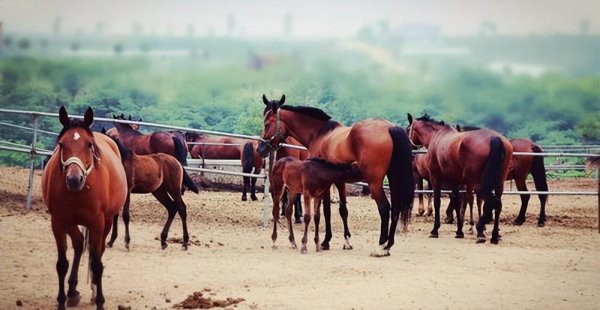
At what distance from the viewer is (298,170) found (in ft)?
32.9

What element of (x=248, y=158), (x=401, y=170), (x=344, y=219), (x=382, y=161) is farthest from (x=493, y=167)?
(x=248, y=158)

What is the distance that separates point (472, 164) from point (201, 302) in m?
5.72

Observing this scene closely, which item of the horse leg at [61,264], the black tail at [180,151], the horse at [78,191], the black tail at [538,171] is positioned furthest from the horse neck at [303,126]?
the horse leg at [61,264]

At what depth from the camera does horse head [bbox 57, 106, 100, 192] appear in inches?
239

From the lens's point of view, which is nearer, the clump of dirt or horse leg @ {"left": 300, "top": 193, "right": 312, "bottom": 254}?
the clump of dirt

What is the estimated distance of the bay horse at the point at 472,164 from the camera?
36.7ft

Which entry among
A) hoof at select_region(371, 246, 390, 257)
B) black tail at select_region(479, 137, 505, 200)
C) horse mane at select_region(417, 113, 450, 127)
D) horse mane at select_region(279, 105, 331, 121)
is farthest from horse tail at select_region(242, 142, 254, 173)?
hoof at select_region(371, 246, 390, 257)

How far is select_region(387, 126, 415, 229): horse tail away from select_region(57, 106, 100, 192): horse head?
434 centimetres

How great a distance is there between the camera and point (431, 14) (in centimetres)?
596

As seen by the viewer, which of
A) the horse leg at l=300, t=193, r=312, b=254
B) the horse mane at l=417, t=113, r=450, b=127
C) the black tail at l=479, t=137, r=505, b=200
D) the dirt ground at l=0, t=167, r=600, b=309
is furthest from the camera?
the horse mane at l=417, t=113, r=450, b=127

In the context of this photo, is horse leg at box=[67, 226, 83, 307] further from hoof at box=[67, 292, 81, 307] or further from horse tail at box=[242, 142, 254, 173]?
horse tail at box=[242, 142, 254, 173]

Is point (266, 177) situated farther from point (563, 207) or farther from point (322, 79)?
point (563, 207)

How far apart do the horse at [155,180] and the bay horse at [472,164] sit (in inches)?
137

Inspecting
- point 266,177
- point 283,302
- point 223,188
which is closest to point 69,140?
point 283,302
